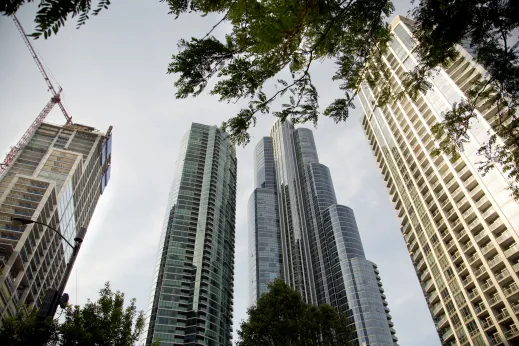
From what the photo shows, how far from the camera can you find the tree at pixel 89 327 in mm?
11480

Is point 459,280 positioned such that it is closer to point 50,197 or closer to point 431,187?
point 431,187

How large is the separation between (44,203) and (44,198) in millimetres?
1124

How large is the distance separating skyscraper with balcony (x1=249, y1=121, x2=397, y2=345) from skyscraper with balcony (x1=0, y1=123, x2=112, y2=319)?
54.9 metres

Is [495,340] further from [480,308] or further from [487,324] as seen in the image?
[480,308]

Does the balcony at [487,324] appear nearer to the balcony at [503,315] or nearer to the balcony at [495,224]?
the balcony at [503,315]

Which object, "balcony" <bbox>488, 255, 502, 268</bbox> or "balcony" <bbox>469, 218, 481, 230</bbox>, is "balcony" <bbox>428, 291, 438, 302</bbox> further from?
"balcony" <bbox>469, 218, 481, 230</bbox>

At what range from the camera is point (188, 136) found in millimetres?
125375

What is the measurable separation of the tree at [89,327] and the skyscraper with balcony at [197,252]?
208 ft

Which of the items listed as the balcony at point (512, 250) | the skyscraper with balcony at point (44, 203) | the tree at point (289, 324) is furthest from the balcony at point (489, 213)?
the skyscraper with balcony at point (44, 203)

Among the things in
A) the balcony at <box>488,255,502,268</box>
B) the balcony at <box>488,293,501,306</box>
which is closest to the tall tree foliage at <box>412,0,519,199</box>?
the balcony at <box>488,255,502,268</box>

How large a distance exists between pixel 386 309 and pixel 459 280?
69.0 m

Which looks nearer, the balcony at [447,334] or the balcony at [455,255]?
the balcony at [455,255]

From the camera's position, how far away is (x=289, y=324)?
65.1 ft

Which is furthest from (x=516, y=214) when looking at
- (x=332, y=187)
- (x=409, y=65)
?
(x=332, y=187)
